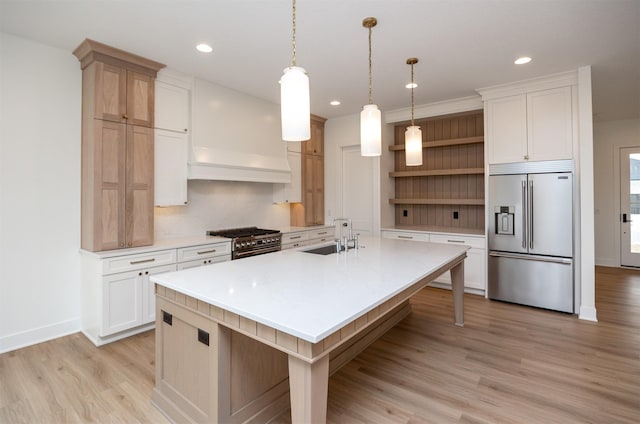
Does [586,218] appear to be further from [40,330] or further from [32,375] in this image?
[40,330]

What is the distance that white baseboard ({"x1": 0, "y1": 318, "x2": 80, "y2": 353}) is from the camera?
273 cm

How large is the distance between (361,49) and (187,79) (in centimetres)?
195

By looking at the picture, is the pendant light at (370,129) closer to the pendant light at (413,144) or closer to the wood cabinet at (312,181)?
the pendant light at (413,144)

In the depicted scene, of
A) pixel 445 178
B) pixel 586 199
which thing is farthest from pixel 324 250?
pixel 445 178

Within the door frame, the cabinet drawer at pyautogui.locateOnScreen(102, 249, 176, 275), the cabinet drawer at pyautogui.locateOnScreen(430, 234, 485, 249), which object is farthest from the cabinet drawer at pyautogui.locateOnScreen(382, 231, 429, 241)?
the door frame

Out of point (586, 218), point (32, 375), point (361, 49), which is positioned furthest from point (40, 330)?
point (586, 218)

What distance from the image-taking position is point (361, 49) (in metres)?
A: 2.99

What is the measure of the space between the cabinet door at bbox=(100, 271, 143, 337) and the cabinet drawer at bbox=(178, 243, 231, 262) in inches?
17.6

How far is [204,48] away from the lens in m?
2.95

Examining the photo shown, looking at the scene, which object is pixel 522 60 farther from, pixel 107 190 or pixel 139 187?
pixel 107 190

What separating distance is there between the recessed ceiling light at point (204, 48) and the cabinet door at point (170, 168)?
0.95 meters

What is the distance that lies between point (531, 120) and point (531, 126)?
71mm

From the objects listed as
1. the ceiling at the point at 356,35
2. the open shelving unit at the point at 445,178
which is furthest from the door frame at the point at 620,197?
the open shelving unit at the point at 445,178

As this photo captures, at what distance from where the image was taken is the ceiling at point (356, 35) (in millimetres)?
2338
